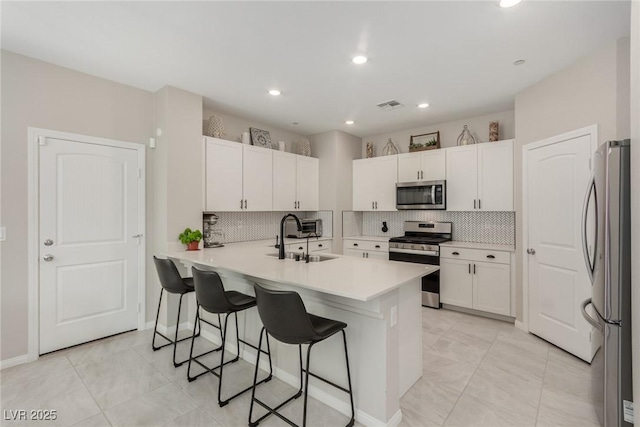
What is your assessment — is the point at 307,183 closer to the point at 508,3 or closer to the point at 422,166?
the point at 422,166

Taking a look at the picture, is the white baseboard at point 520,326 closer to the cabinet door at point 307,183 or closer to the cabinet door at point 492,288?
the cabinet door at point 492,288

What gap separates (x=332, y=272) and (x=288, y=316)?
1.90ft

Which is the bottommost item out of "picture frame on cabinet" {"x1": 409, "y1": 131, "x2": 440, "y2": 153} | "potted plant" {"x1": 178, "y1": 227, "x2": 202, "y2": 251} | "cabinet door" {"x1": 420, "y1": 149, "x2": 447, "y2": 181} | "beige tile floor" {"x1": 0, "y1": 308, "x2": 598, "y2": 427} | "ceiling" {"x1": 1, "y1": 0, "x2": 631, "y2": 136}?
"beige tile floor" {"x1": 0, "y1": 308, "x2": 598, "y2": 427}

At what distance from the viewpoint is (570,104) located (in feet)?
9.31

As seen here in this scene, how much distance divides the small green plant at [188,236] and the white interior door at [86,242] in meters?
0.50

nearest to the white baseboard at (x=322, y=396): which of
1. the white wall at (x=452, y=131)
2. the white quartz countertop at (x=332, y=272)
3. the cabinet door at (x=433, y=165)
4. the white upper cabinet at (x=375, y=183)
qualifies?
the white quartz countertop at (x=332, y=272)

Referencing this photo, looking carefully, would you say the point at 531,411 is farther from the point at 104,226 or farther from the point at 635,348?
the point at 104,226

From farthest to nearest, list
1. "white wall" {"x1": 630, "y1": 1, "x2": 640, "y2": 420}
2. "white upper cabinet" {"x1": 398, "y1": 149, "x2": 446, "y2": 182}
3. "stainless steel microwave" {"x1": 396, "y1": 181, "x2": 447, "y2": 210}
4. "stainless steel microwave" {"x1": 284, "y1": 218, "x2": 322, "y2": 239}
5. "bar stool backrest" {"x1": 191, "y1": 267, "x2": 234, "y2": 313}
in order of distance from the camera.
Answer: "stainless steel microwave" {"x1": 284, "y1": 218, "x2": 322, "y2": 239}
"white upper cabinet" {"x1": 398, "y1": 149, "x2": 446, "y2": 182}
"stainless steel microwave" {"x1": 396, "y1": 181, "x2": 447, "y2": 210}
"bar stool backrest" {"x1": 191, "y1": 267, "x2": 234, "y2": 313}
"white wall" {"x1": 630, "y1": 1, "x2": 640, "y2": 420}

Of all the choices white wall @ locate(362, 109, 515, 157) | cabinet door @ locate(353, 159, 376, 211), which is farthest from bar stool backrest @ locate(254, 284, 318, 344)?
cabinet door @ locate(353, 159, 376, 211)

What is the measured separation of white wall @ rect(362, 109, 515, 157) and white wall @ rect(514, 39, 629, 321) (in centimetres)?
69

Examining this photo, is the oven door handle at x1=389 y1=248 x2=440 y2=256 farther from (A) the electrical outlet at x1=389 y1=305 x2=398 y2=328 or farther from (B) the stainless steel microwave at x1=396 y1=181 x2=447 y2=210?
(A) the electrical outlet at x1=389 y1=305 x2=398 y2=328

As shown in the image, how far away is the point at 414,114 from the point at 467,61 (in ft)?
5.07

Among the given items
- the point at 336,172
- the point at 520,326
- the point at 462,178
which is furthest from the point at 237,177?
the point at 520,326

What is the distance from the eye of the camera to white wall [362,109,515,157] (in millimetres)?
4133
